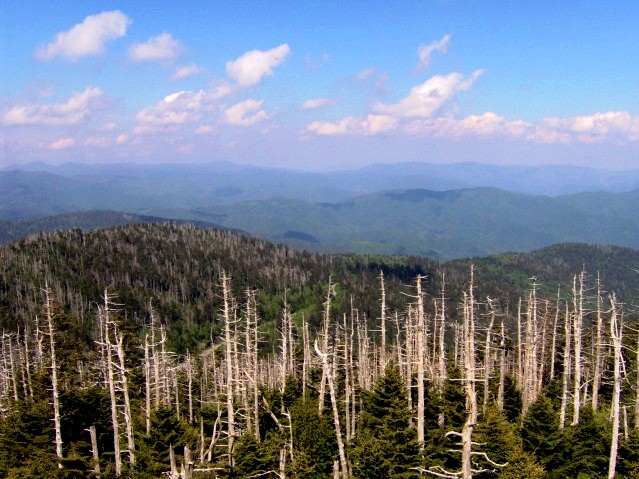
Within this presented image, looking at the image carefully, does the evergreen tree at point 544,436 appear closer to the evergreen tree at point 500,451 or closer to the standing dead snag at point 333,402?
the evergreen tree at point 500,451

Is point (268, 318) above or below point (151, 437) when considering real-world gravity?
below

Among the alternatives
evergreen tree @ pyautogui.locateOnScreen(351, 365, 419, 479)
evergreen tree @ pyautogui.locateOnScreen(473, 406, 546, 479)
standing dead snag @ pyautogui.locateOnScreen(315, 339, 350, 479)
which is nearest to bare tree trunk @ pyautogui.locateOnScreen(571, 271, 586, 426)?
evergreen tree @ pyautogui.locateOnScreen(473, 406, 546, 479)

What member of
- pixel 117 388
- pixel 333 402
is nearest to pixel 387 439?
pixel 333 402

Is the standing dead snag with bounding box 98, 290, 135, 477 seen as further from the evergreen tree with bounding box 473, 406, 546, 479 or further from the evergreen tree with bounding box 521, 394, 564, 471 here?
the evergreen tree with bounding box 521, 394, 564, 471

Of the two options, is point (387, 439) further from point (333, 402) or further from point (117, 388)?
point (117, 388)

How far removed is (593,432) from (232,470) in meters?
25.3

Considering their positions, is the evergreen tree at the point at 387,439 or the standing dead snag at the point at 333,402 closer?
the standing dead snag at the point at 333,402

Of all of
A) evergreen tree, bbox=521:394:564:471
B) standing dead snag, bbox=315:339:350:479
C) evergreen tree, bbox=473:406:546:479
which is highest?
standing dead snag, bbox=315:339:350:479

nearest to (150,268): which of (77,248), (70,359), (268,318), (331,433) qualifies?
(77,248)

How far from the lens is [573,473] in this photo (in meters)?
33.3

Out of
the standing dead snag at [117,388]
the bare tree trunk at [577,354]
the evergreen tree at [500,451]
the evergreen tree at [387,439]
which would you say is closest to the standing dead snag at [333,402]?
the evergreen tree at [387,439]

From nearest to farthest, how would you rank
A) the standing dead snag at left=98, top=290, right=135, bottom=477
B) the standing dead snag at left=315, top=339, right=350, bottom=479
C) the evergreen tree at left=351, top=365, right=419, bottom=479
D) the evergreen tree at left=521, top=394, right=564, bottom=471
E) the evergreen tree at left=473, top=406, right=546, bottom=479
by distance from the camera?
1. the standing dead snag at left=315, top=339, right=350, bottom=479
2. the evergreen tree at left=473, top=406, right=546, bottom=479
3. the evergreen tree at left=351, top=365, right=419, bottom=479
4. the standing dead snag at left=98, top=290, right=135, bottom=477
5. the evergreen tree at left=521, top=394, right=564, bottom=471

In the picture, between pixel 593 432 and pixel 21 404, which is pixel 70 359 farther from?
pixel 593 432

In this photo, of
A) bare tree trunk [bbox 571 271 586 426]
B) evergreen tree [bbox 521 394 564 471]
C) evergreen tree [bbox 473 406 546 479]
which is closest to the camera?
evergreen tree [bbox 473 406 546 479]
